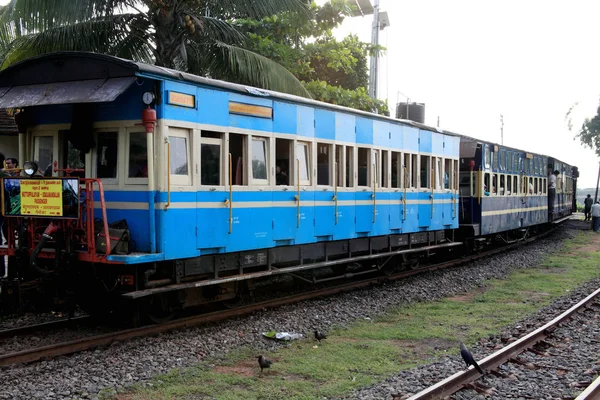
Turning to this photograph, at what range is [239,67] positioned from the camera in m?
14.1

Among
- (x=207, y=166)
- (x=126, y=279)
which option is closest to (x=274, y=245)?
(x=207, y=166)

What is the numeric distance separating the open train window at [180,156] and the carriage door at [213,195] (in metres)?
0.24

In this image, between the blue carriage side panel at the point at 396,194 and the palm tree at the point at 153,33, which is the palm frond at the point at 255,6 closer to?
the palm tree at the point at 153,33

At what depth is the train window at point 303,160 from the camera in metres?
10.1

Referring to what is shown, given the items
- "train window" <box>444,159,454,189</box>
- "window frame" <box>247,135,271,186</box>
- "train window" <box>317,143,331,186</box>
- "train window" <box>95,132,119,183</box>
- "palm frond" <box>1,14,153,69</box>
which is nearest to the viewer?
"train window" <box>95,132,119,183</box>

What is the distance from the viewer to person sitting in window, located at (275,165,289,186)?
383 inches

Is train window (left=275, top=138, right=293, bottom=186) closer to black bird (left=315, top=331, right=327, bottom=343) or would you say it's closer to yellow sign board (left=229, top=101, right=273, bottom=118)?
yellow sign board (left=229, top=101, right=273, bottom=118)

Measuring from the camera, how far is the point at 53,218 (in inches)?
296

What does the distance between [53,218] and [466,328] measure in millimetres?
5719

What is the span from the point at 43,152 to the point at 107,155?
4.35 ft

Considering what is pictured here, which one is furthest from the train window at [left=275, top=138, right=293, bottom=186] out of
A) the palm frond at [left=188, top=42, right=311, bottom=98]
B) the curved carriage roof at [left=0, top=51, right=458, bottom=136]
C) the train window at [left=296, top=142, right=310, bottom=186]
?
the palm frond at [left=188, top=42, right=311, bottom=98]

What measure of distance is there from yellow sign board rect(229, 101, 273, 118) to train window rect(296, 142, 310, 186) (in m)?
0.96

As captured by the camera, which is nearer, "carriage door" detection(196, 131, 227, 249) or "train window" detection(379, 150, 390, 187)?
"carriage door" detection(196, 131, 227, 249)

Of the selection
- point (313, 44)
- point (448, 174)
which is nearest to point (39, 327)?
point (448, 174)
